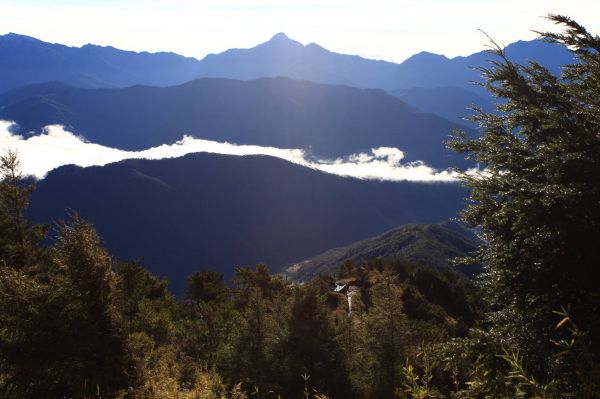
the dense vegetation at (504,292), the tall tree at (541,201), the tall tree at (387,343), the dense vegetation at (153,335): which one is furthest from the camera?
the tall tree at (387,343)

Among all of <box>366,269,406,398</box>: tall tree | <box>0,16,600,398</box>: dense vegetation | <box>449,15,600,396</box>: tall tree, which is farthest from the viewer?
<box>366,269,406,398</box>: tall tree

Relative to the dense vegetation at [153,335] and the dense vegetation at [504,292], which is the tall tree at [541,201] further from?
the dense vegetation at [153,335]

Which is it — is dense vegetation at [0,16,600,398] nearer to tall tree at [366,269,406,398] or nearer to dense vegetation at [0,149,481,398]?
dense vegetation at [0,149,481,398]

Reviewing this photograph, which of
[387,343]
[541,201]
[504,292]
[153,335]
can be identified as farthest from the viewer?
[153,335]

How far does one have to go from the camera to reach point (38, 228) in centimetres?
3406

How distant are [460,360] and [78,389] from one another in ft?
27.4

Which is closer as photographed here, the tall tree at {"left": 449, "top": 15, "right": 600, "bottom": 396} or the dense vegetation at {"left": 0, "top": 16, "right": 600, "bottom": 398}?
the dense vegetation at {"left": 0, "top": 16, "right": 600, "bottom": 398}

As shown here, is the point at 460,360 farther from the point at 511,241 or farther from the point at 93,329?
the point at 93,329

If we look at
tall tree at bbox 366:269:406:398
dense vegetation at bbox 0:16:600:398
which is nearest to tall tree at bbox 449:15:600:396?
dense vegetation at bbox 0:16:600:398

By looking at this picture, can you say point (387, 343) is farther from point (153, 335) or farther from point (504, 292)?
point (504, 292)

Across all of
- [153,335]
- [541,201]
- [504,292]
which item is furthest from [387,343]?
[541,201]

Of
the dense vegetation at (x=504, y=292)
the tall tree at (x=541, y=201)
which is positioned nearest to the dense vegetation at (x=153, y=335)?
the dense vegetation at (x=504, y=292)

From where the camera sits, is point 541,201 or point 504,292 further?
point 504,292

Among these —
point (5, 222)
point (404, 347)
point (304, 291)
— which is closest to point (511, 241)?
point (404, 347)
